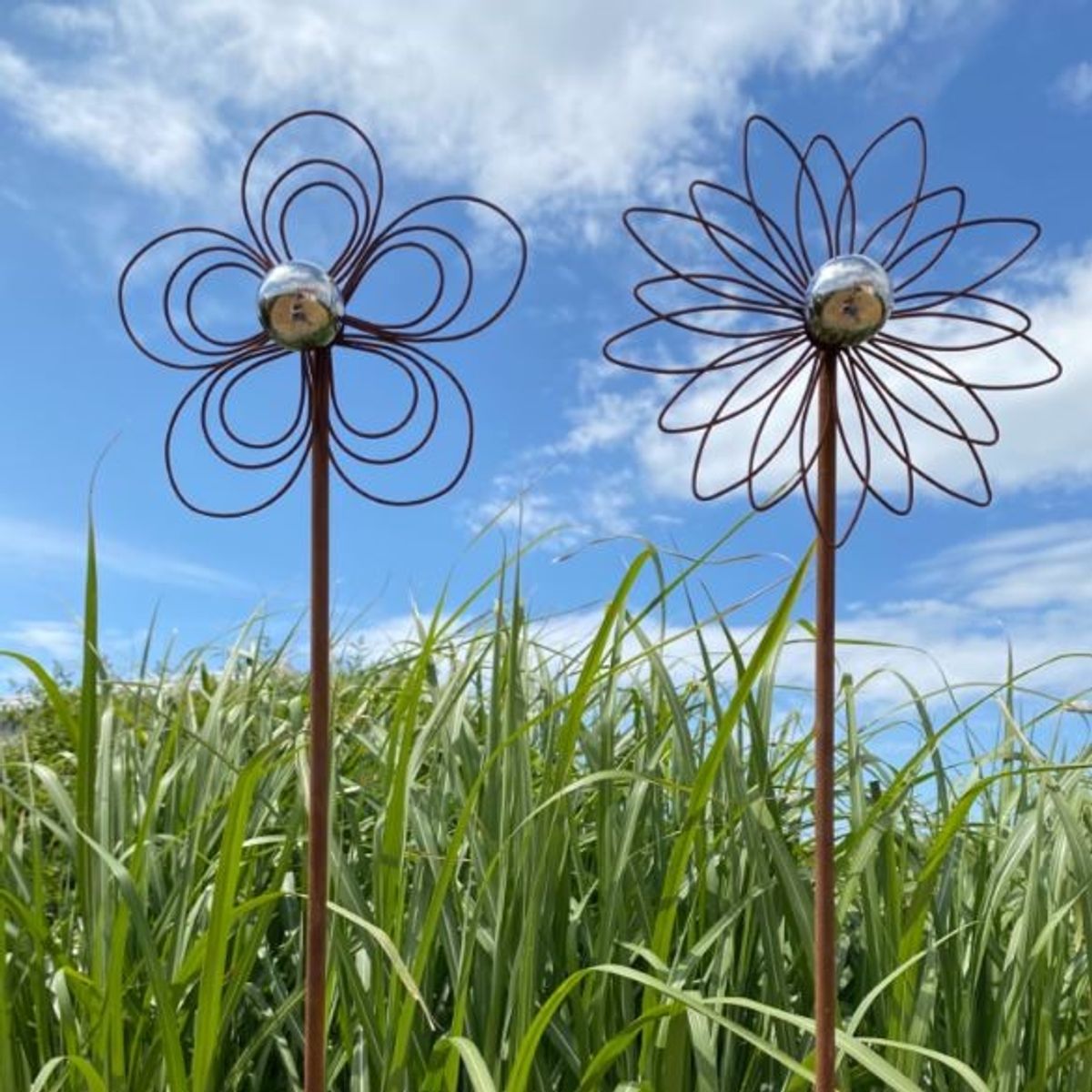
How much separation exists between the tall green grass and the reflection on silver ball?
56 centimetres

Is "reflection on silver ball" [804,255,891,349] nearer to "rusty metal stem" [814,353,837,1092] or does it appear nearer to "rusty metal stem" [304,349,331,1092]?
"rusty metal stem" [814,353,837,1092]

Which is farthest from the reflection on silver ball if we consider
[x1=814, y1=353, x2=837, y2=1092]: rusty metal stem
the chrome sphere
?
the chrome sphere

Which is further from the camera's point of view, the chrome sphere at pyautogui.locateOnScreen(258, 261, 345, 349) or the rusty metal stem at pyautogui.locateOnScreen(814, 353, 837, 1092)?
the chrome sphere at pyautogui.locateOnScreen(258, 261, 345, 349)

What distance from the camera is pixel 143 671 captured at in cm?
281

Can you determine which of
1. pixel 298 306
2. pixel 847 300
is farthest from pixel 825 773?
pixel 298 306

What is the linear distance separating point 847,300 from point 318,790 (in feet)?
2.45

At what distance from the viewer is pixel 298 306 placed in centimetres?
159

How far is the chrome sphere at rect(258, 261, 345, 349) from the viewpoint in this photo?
1.60m

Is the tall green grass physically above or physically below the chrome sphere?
below

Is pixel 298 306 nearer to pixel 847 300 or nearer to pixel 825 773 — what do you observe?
pixel 847 300

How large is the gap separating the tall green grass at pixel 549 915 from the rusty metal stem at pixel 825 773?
225mm

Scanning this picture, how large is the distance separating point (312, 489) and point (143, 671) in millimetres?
1389

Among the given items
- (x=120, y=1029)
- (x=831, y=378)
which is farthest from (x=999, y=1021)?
(x=120, y=1029)

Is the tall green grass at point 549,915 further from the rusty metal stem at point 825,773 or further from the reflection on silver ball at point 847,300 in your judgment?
the reflection on silver ball at point 847,300
